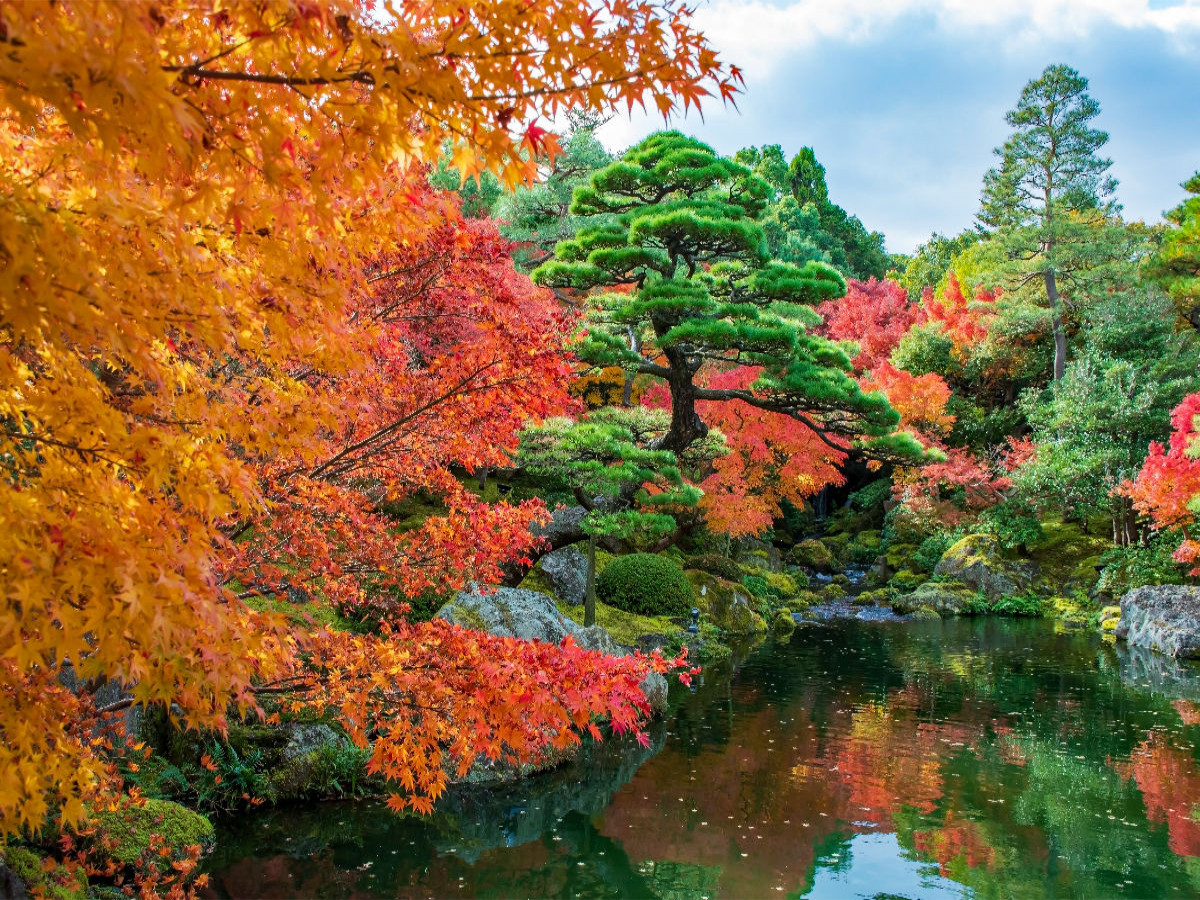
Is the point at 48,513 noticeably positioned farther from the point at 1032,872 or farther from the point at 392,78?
the point at 1032,872

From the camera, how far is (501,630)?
8445 mm

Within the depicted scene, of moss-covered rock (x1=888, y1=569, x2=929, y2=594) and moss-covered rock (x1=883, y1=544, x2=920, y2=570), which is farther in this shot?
moss-covered rock (x1=883, y1=544, x2=920, y2=570)

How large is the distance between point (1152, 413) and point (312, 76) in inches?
878

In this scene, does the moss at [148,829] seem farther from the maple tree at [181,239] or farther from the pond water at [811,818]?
the maple tree at [181,239]

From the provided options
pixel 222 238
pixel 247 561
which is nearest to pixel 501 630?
pixel 247 561

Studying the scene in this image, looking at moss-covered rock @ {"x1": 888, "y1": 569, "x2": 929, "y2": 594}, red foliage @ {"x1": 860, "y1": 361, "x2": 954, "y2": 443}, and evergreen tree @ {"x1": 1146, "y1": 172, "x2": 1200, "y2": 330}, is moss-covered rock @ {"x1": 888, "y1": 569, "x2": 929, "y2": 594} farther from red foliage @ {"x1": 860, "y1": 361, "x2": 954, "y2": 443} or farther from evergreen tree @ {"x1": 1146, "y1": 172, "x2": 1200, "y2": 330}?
evergreen tree @ {"x1": 1146, "y1": 172, "x2": 1200, "y2": 330}

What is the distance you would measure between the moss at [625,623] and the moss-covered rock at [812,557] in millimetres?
10936

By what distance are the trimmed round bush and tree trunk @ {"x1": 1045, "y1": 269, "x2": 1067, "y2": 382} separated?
1451 centimetres

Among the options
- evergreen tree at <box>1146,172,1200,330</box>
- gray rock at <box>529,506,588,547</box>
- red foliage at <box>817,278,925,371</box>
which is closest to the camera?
gray rock at <box>529,506,588,547</box>

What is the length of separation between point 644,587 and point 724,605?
235 centimetres

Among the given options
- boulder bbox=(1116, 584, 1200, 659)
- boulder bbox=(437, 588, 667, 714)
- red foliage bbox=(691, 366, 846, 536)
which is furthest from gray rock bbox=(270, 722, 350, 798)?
boulder bbox=(1116, 584, 1200, 659)

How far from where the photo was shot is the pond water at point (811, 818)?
5254mm

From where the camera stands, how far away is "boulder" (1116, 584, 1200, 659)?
43.9ft

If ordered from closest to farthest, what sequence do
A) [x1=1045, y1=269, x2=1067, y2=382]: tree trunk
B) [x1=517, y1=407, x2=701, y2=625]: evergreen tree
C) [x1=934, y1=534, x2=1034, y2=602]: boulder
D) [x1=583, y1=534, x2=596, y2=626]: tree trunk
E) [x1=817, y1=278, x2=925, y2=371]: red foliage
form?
1. [x1=517, y1=407, x2=701, y2=625]: evergreen tree
2. [x1=583, y1=534, x2=596, y2=626]: tree trunk
3. [x1=934, y1=534, x2=1034, y2=602]: boulder
4. [x1=1045, y1=269, x2=1067, y2=382]: tree trunk
5. [x1=817, y1=278, x2=925, y2=371]: red foliage
